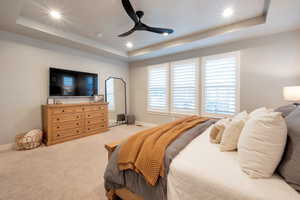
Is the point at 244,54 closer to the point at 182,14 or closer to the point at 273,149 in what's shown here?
the point at 182,14

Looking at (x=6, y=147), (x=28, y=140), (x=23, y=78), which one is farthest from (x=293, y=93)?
(x=6, y=147)

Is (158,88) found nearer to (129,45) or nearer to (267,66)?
(129,45)

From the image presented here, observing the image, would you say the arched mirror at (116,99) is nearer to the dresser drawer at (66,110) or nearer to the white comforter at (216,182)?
the dresser drawer at (66,110)

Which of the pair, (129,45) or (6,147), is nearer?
(6,147)

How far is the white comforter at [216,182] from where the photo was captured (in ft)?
2.55

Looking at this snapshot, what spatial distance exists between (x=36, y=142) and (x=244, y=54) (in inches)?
211

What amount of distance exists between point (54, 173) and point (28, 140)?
143 centimetres

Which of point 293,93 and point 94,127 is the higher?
point 293,93

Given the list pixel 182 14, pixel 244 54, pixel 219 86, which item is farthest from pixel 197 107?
pixel 182 14

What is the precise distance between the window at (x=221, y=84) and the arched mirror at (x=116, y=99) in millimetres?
3045

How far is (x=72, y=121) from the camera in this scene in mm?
3449

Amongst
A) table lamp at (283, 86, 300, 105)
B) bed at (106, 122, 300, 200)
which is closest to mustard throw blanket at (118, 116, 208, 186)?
bed at (106, 122, 300, 200)

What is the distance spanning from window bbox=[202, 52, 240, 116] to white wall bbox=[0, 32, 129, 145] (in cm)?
402

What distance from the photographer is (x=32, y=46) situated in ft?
10.4
